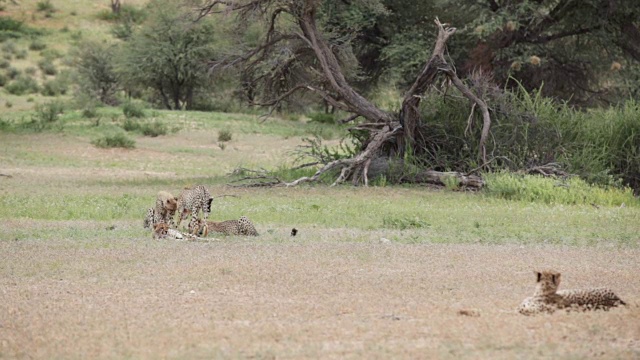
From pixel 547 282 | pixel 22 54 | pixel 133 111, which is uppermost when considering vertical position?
pixel 547 282

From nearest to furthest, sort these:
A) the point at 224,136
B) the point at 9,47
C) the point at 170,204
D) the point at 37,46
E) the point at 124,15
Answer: the point at 170,204
the point at 224,136
the point at 9,47
the point at 37,46
the point at 124,15

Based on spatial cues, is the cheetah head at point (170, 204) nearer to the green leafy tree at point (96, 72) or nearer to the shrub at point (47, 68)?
the green leafy tree at point (96, 72)

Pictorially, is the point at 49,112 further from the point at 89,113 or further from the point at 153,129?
the point at 153,129

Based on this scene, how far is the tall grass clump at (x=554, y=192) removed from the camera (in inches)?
690

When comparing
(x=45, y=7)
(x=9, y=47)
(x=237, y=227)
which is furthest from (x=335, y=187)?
(x=45, y=7)

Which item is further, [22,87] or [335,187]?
[22,87]

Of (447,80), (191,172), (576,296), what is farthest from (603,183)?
(576,296)

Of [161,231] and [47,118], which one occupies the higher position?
[161,231]

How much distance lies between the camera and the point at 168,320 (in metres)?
7.28

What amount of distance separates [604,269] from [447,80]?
11.4 meters

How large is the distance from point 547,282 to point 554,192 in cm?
1062

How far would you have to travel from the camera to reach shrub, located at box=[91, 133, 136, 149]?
27719 millimetres

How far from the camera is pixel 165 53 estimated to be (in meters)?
40.9

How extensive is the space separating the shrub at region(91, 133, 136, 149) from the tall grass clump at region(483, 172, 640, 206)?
1232 centimetres
